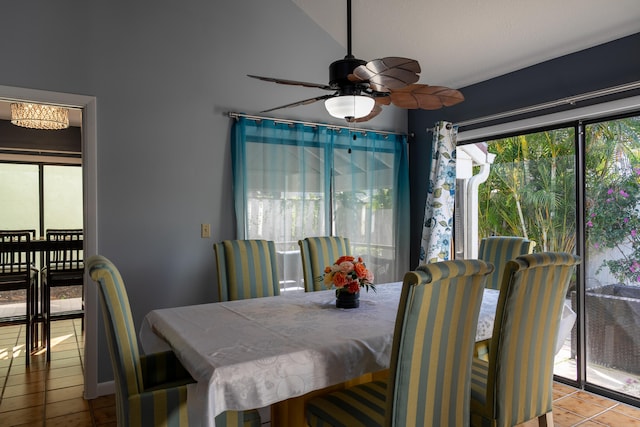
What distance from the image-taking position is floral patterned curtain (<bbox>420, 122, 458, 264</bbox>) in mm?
3977

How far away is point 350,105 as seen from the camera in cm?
213

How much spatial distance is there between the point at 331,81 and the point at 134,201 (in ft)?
5.87

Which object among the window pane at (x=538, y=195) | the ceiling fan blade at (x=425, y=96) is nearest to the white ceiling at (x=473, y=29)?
the window pane at (x=538, y=195)

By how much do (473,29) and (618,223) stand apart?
1739 millimetres

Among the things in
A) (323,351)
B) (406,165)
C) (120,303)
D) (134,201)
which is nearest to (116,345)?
(120,303)

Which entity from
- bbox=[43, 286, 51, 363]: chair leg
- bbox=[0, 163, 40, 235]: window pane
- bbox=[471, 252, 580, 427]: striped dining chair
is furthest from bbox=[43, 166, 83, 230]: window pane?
bbox=[471, 252, 580, 427]: striped dining chair

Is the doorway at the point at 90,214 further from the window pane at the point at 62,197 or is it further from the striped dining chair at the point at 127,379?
the window pane at the point at 62,197

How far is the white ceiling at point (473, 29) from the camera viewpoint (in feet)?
9.43

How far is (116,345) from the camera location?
1.58 metres

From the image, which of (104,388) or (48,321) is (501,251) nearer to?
(104,388)

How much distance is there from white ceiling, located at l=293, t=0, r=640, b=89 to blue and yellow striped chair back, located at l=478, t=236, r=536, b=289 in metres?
1.40

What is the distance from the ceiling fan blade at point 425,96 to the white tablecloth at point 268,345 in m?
1.11

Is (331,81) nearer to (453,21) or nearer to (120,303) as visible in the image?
(120,303)

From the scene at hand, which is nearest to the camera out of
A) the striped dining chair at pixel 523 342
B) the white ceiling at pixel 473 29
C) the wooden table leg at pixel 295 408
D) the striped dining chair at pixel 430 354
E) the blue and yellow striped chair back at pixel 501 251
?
the striped dining chair at pixel 430 354
